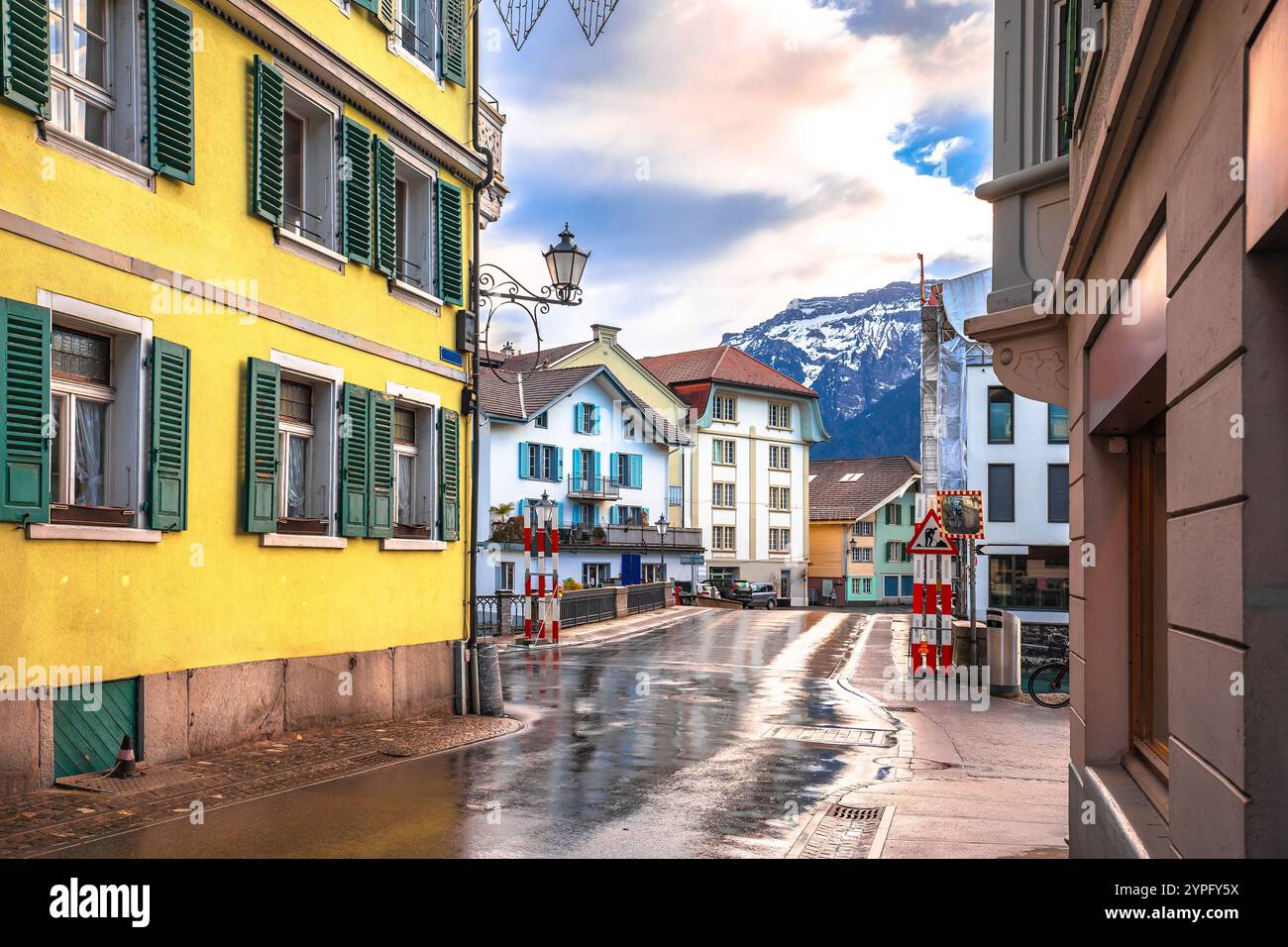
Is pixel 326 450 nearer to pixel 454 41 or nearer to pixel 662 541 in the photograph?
pixel 454 41

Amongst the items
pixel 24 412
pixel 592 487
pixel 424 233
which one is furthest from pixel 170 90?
pixel 592 487

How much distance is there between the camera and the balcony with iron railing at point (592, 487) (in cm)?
5647

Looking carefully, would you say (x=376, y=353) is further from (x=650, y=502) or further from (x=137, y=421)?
(x=650, y=502)

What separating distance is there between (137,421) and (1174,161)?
888 centimetres

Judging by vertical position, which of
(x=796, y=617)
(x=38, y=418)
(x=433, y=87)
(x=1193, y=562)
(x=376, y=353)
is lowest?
(x=796, y=617)

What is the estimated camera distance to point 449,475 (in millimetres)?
16328

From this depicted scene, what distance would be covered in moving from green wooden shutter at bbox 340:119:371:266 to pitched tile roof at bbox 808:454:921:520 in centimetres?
6719

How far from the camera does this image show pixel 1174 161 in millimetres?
4086

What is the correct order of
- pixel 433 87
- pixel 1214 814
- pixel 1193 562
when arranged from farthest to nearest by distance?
pixel 433 87 < pixel 1193 562 < pixel 1214 814

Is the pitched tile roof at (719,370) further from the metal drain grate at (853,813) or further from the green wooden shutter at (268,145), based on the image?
the metal drain grate at (853,813)

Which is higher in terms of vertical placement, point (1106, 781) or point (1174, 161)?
point (1174, 161)

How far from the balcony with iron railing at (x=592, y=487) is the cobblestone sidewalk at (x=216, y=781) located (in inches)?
1657

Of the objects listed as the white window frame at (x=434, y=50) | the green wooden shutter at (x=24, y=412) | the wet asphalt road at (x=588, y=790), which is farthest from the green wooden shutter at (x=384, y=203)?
the wet asphalt road at (x=588, y=790)
